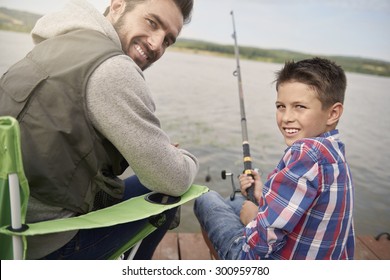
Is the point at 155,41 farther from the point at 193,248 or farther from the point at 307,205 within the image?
the point at 193,248

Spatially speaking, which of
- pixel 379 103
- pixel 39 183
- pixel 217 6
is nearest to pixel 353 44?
pixel 217 6

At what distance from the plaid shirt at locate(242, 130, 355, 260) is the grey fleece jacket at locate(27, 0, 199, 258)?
325 millimetres

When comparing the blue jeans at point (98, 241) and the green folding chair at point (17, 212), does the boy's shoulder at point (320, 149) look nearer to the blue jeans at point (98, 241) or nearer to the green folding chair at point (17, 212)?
the green folding chair at point (17, 212)

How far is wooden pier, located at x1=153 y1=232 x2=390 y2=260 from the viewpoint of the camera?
229 cm

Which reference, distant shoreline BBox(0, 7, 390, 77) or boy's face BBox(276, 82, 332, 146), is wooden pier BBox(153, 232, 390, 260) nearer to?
boy's face BBox(276, 82, 332, 146)

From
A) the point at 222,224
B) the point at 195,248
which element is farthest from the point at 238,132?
the point at 222,224

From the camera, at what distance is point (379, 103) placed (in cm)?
1101

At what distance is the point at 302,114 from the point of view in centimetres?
146

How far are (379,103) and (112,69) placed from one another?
1142 centimetres

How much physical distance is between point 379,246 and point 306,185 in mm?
1801

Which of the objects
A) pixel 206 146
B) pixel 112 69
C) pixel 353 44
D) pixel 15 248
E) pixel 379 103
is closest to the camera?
pixel 15 248

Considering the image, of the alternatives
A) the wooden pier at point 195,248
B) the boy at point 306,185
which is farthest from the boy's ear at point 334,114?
the wooden pier at point 195,248

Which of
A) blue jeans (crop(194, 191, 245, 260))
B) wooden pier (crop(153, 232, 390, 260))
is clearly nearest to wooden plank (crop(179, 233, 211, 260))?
wooden pier (crop(153, 232, 390, 260))
